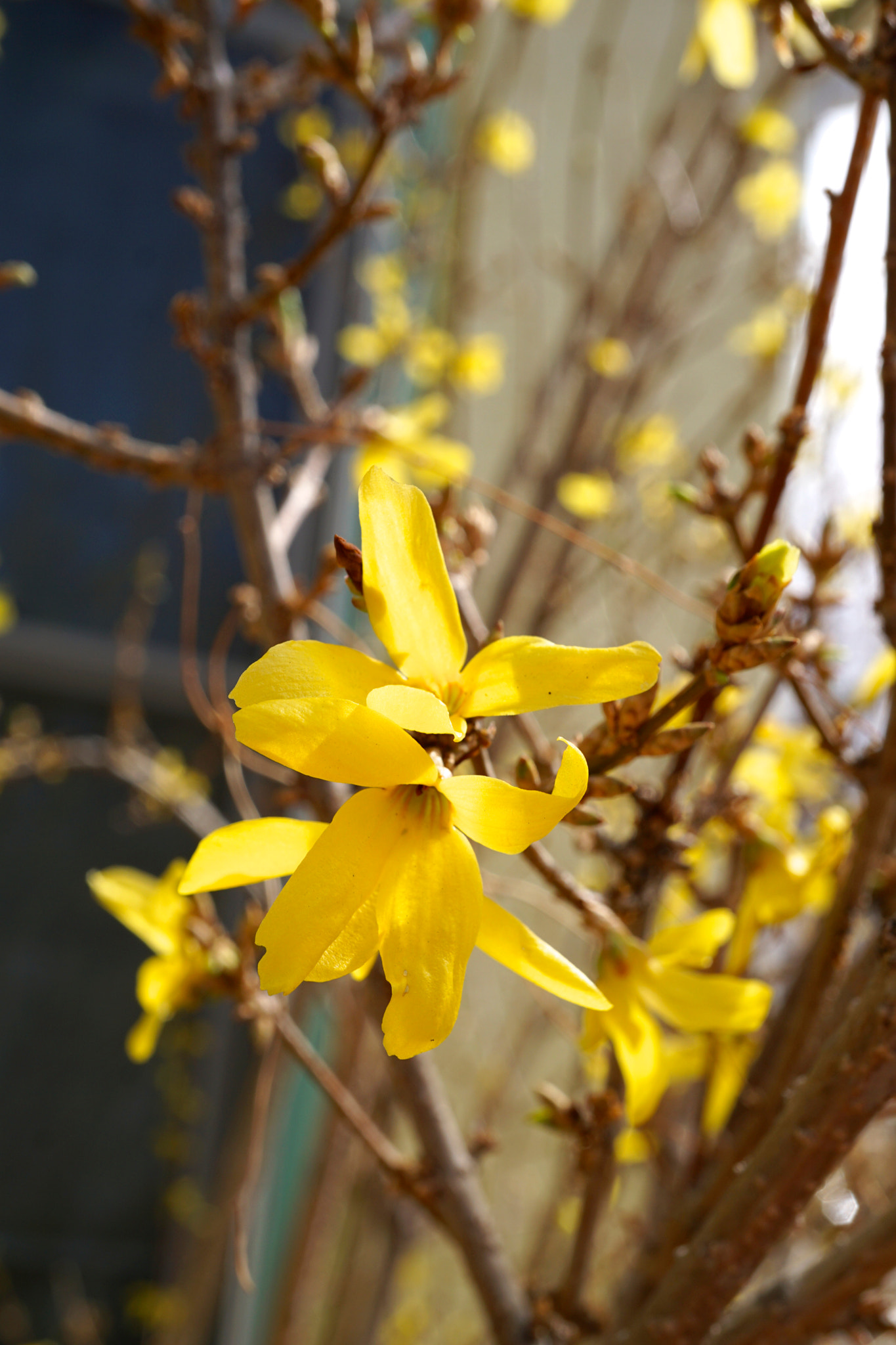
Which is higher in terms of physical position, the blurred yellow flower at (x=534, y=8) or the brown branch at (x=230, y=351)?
the blurred yellow flower at (x=534, y=8)

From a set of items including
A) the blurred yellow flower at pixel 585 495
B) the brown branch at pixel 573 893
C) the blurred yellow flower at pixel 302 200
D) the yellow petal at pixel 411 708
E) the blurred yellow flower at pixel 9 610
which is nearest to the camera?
the yellow petal at pixel 411 708

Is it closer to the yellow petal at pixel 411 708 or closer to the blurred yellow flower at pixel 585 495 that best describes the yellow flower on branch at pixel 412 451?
the blurred yellow flower at pixel 585 495

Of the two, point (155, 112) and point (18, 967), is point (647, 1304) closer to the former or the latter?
point (18, 967)

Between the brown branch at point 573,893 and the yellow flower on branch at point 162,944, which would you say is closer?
the brown branch at point 573,893

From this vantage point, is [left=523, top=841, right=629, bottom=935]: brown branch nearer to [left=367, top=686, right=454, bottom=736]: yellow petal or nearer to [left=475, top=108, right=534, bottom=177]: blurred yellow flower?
[left=367, top=686, right=454, bottom=736]: yellow petal

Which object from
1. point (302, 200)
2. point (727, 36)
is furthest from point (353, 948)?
point (302, 200)

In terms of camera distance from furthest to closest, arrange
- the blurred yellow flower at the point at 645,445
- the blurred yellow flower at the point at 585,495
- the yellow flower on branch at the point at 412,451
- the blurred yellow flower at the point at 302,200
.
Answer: the blurred yellow flower at the point at 302,200
the blurred yellow flower at the point at 645,445
the blurred yellow flower at the point at 585,495
the yellow flower on branch at the point at 412,451

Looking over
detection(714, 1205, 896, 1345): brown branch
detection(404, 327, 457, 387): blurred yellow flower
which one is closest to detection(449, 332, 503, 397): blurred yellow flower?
detection(404, 327, 457, 387): blurred yellow flower

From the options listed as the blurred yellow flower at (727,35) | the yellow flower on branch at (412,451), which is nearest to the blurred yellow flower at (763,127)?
the yellow flower on branch at (412,451)
